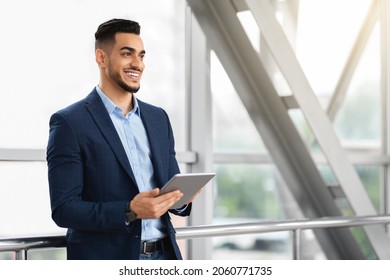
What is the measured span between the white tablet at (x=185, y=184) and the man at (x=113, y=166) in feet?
0.09

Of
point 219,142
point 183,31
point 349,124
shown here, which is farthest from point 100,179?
point 349,124

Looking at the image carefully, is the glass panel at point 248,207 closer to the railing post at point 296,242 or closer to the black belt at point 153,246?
the railing post at point 296,242

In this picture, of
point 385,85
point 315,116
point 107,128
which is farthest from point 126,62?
point 385,85

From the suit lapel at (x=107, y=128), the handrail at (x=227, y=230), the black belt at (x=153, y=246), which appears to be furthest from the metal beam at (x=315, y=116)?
the black belt at (x=153, y=246)

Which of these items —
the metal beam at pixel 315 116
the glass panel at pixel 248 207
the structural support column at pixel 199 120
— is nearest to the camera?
the metal beam at pixel 315 116

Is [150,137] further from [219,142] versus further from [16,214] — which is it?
[219,142]

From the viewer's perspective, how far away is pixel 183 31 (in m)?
5.05

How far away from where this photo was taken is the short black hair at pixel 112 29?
97.4 inches

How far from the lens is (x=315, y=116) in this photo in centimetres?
431

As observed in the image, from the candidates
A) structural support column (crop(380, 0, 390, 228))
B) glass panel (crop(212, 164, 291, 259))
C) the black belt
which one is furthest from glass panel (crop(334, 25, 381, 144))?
the black belt

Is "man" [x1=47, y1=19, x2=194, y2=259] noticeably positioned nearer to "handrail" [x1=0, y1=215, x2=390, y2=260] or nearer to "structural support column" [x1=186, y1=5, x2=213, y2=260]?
"handrail" [x1=0, y1=215, x2=390, y2=260]

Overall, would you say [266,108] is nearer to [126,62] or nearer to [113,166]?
[126,62]

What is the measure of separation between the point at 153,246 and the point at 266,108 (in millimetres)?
2362
